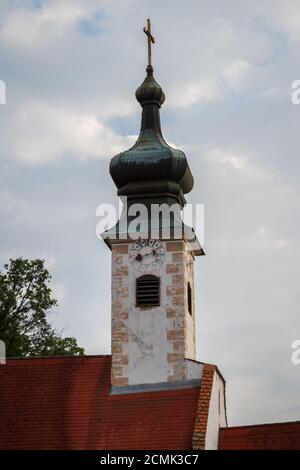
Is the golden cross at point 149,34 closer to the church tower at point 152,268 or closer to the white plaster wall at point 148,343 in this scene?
the church tower at point 152,268

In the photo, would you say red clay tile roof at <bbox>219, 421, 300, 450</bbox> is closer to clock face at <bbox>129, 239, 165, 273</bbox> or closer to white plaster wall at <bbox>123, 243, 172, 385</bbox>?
white plaster wall at <bbox>123, 243, 172, 385</bbox>

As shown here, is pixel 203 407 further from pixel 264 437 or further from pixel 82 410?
pixel 82 410

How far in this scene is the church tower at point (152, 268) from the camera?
1029 inches

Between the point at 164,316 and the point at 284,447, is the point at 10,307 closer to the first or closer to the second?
the point at 164,316

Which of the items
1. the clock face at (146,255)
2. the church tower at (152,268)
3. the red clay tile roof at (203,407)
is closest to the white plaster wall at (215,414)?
the red clay tile roof at (203,407)

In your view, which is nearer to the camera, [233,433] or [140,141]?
[233,433]

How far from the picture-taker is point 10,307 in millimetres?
34844

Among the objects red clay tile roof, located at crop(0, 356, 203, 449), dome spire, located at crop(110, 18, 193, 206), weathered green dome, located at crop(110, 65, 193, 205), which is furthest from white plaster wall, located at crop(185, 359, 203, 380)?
weathered green dome, located at crop(110, 65, 193, 205)

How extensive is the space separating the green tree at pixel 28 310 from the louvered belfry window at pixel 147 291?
29.0ft

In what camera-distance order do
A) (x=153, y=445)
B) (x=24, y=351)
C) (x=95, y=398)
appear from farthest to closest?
(x=24, y=351)
(x=95, y=398)
(x=153, y=445)

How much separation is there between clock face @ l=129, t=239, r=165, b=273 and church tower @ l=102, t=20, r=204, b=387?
0.09 feet

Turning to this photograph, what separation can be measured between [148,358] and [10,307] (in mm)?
9985

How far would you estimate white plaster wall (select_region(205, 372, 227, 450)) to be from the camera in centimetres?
2423

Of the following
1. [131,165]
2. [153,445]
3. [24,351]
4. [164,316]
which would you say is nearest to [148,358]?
[164,316]
